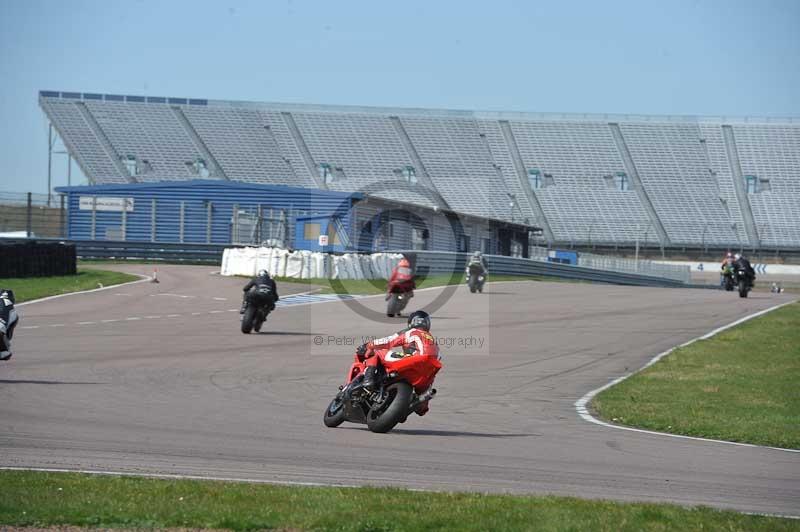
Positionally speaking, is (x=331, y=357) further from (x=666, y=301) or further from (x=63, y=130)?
(x=63, y=130)

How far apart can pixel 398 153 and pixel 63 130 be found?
22.8 meters

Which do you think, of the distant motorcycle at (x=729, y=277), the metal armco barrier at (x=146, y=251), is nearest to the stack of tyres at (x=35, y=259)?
the metal armco barrier at (x=146, y=251)

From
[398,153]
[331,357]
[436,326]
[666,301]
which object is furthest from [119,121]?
[331,357]

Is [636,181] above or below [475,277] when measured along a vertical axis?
above

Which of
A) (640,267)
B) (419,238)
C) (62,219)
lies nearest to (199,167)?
(62,219)

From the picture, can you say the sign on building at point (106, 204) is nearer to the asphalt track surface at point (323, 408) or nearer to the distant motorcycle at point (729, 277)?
the asphalt track surface at point (323, 408)

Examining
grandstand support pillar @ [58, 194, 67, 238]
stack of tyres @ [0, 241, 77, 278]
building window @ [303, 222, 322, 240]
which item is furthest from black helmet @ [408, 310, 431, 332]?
grandstand support pillar @ [58, 194, 67, 238]

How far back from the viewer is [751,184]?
76625 mm

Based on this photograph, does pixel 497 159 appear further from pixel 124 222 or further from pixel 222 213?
pixel 124 222

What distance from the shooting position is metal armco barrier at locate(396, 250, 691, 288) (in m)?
43.3

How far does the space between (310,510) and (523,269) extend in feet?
141

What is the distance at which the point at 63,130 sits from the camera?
2872 inches

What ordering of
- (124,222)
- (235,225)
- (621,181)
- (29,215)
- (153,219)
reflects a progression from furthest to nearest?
(621,181)
(124,222)
(153,219)
(235,225)
(29,215)

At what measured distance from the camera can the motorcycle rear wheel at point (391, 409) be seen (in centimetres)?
1112
